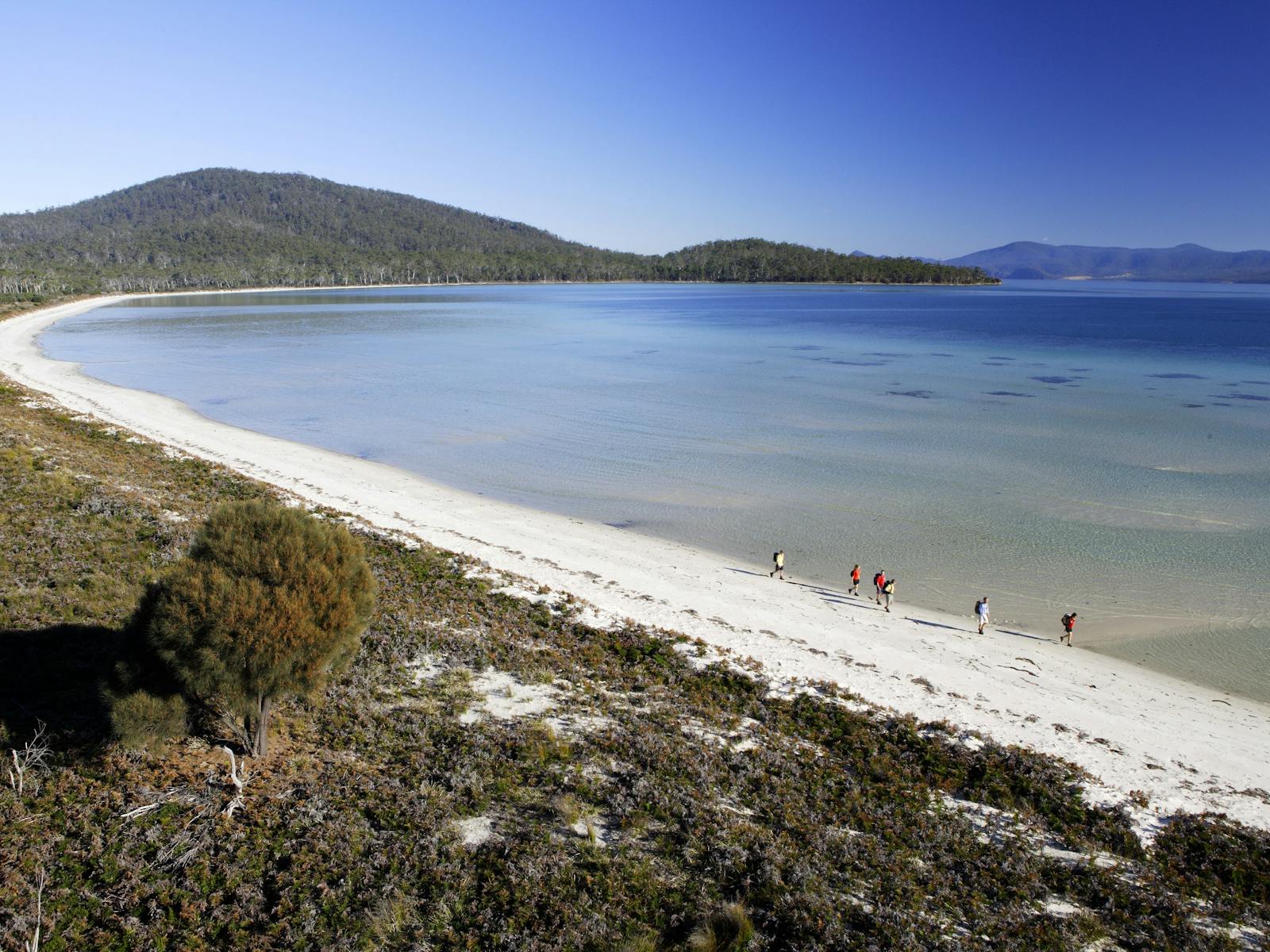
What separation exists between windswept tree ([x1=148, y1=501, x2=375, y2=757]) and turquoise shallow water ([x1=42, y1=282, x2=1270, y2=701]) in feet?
43.6

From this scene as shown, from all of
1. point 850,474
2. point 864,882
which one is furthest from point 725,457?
point 864,882

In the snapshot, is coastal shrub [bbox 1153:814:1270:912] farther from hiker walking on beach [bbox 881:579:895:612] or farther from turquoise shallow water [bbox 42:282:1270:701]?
hiker walking on beach [bbox 881:579:895:612]

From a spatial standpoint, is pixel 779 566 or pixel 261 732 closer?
pixel 261 732

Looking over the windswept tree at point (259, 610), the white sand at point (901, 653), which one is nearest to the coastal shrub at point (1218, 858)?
the white sand at point (901, 653)

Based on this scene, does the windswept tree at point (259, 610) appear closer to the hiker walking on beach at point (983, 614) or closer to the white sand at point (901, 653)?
the white sand at point (901, 653)

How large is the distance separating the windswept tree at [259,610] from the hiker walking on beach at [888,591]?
12.0 meters

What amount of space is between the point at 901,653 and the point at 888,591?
2518mm

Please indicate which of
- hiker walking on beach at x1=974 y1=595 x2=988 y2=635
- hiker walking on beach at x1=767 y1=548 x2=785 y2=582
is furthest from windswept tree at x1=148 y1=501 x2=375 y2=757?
hiker walking on beach at x1=974 y1=595 x2=988 y2=635

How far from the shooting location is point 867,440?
115 feet

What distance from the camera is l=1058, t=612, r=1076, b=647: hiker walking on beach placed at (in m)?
16.1

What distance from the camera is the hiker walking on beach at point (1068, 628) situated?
16.1 metres

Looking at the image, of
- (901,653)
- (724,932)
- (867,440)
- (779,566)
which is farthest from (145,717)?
(867,440)

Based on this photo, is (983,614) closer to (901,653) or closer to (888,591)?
(888,591)

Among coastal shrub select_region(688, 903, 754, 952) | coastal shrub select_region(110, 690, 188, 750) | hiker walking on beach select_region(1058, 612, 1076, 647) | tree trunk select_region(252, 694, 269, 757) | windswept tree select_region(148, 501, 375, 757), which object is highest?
windswept tree select_region(148, 501, 375, 757)
